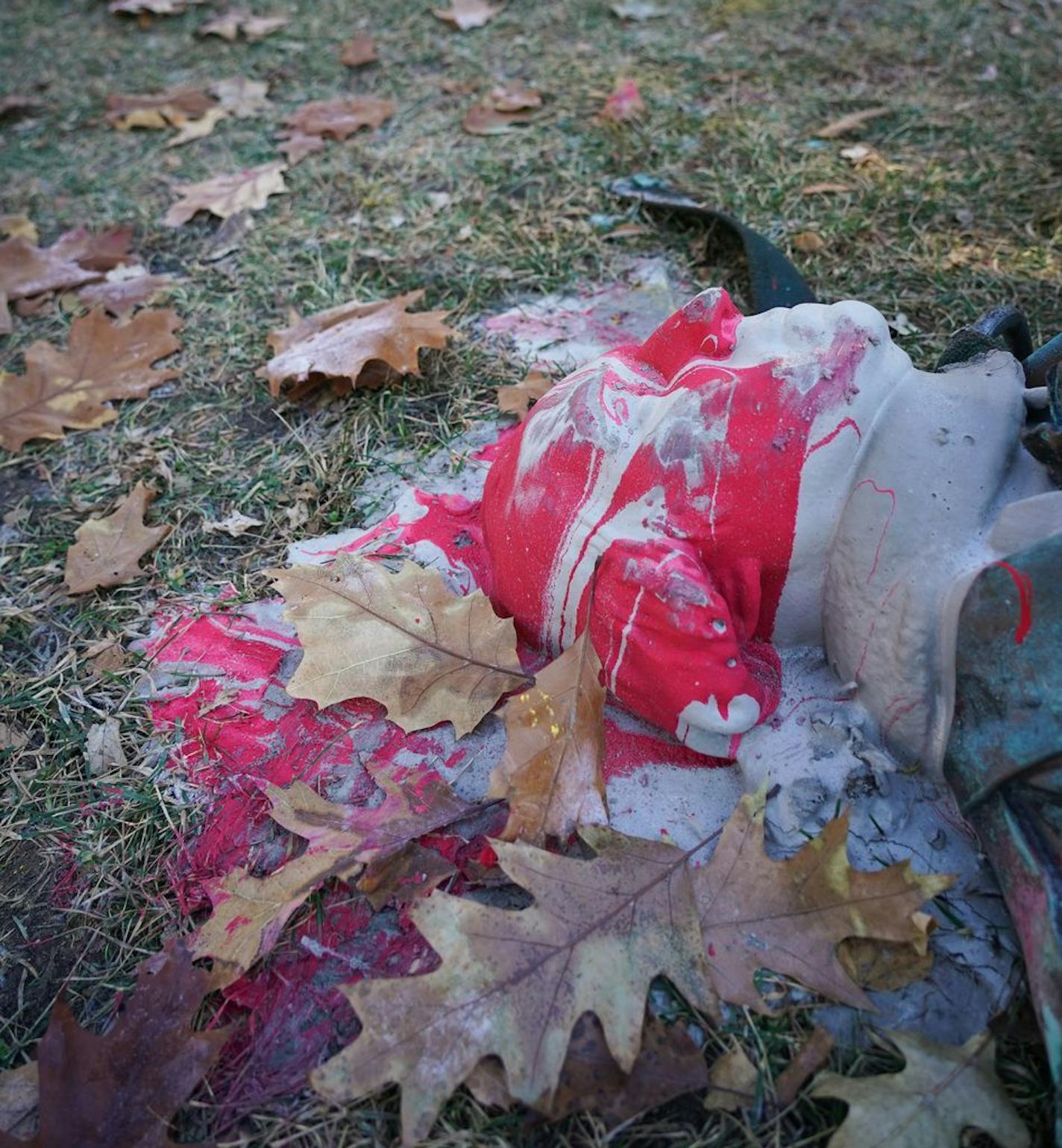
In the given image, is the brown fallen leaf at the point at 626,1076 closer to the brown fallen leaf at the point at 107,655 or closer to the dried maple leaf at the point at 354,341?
the brown fallen leaf at the point at 107,655

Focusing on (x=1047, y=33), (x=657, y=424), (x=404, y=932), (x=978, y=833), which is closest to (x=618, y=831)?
(x=404, y=932)

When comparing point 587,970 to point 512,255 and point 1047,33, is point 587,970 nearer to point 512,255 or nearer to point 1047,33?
point 512,255

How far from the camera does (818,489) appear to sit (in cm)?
135

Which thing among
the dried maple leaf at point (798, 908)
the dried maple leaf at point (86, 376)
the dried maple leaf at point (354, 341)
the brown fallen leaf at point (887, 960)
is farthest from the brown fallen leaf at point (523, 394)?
the brown fallen leaf at point (887, 960)

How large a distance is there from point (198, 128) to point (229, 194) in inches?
24.6

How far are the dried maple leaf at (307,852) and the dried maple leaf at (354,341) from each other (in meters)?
1.10

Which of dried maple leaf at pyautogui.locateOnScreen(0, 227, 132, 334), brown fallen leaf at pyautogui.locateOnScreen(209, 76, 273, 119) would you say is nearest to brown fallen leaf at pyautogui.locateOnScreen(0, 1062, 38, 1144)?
dried maple leaf at pyautogui.locateOnScreen(0, 227, 132, 334)

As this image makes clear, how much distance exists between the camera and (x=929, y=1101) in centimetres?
113

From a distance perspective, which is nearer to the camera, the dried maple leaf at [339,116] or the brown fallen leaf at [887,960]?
the brown fallen leaf at [887,960]

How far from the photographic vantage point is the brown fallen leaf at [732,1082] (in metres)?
1.18

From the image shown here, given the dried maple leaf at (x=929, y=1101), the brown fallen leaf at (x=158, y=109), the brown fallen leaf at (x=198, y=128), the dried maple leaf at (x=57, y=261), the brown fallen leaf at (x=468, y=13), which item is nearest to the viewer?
the dried maple leaf at (x=929, y=1101)

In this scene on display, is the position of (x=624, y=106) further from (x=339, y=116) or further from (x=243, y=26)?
(x=243, y=26)

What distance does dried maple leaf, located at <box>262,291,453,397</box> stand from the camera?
7.39 ft

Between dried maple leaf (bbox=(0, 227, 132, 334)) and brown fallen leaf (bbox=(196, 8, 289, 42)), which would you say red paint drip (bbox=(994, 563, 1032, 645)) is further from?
brown fallen leaf (bbox=(196, 8, 289, 42))
